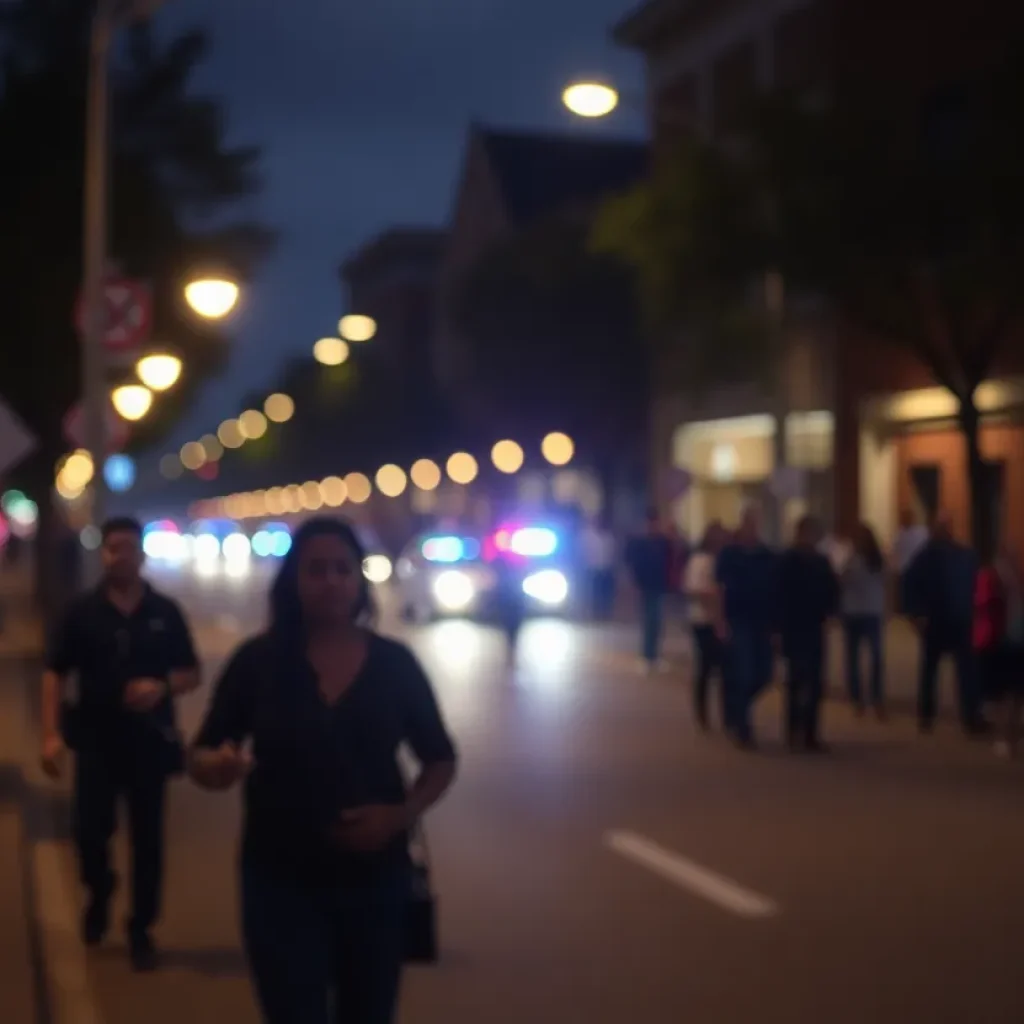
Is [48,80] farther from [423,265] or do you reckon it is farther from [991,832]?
[423,265]

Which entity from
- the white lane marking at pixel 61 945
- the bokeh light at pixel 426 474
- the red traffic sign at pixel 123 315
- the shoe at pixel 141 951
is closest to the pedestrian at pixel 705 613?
the red traffic sign at pixel 123 315

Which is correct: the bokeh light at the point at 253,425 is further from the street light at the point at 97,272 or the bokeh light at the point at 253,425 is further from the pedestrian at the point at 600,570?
the street light at the point at 97,272

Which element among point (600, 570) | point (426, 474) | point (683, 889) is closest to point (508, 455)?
point (600, 570)

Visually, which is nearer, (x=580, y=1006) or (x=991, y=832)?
(x=580, y=1006)

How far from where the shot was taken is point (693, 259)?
23656 millimetres

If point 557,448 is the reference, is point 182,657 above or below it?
below

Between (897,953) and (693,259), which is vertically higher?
(693,259)

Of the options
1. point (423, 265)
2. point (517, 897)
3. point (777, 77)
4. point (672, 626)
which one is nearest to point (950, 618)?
point (517, 897)

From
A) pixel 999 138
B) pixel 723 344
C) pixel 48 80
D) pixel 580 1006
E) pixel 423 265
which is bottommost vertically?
pixel 580 1006

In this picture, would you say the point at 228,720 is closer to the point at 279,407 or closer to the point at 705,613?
the point at 705,613

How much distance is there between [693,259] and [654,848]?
13.6 m

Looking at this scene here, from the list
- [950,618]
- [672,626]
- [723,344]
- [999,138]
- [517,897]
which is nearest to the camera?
[517,897]

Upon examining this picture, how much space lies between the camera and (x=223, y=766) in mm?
4824

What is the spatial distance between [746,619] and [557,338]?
113 feet
